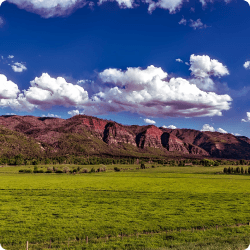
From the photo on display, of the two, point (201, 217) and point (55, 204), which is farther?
point (55, 204)

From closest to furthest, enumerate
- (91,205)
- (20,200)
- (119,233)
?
(119,233) < (91,205) < (20,200)

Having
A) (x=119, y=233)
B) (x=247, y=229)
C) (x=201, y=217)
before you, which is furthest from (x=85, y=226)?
(x=247, y=229)

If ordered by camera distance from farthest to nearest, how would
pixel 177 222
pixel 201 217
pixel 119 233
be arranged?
pixel 201 217 < pixel 177 222 < pixel 119 233

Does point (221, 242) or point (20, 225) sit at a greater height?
point (221, 242)

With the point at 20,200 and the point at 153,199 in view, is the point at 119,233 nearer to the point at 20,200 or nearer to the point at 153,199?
the point at 153,199

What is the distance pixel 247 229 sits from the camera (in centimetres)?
2556

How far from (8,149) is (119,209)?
6221 inches

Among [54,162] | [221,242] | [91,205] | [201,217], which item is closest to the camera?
[221,242]

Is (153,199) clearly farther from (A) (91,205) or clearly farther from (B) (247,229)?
(B) (247,229)

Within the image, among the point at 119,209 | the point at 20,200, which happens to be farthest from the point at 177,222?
the point at 20,200

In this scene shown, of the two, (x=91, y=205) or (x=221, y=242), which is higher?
(x=221, y=242)

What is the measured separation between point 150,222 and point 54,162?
14813cm

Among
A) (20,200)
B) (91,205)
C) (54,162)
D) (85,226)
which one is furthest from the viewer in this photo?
(54,162)

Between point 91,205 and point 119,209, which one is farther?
point 91,205
